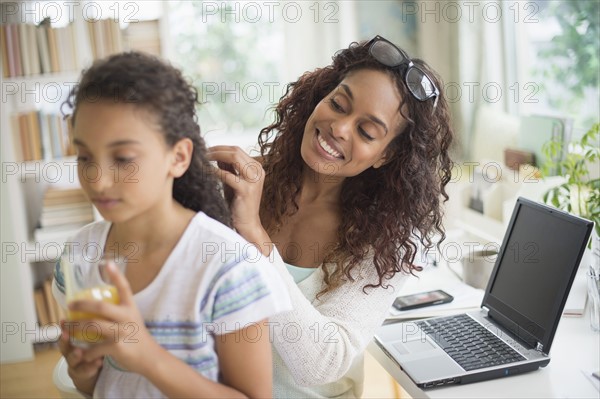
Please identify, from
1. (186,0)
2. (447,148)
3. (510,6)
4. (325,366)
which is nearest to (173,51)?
(186,0)

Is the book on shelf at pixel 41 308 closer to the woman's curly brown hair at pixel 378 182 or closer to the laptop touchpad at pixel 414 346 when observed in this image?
the woman's curly brown hair at pixel 378 182

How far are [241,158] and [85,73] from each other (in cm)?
41

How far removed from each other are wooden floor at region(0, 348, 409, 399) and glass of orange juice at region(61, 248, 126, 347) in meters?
1.69

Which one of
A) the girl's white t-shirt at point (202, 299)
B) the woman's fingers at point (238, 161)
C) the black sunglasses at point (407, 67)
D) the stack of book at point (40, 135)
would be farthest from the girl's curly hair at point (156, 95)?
the stack of book at point (40, 135)

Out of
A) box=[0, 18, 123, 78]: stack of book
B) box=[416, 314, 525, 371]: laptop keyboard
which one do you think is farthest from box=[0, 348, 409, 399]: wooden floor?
box=[0, 18, 123, 78]: stack of book

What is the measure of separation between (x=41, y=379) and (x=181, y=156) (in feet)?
7.97

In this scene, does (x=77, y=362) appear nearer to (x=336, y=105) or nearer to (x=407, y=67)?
(x=336, y=105)

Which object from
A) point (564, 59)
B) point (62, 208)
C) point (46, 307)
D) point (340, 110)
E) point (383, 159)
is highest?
point (564, 59)

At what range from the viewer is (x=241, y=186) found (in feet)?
4.38

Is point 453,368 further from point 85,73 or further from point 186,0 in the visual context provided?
point 186,0

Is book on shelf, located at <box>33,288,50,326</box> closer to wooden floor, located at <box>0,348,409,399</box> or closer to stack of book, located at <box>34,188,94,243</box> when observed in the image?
wooden floor, located at <box>0,348,409,399</box>

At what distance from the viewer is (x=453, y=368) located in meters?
1.40

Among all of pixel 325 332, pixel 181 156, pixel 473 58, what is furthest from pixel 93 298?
pixel 473 58

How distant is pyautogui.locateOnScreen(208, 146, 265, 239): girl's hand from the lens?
1329 millimetres
